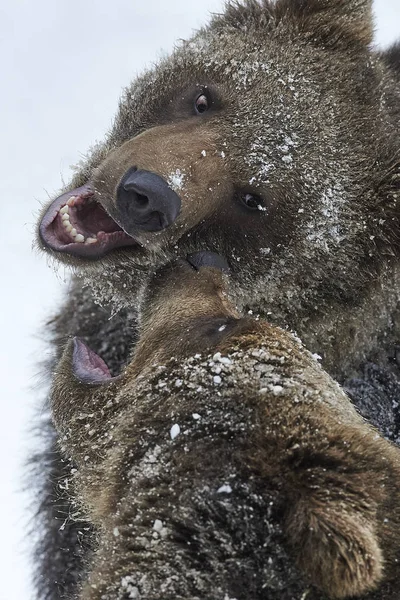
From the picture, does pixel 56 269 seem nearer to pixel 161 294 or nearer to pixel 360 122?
pixel 161 294

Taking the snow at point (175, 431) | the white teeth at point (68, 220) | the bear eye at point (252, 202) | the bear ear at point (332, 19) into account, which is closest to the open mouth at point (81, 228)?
the white teeth at point (68, 220)

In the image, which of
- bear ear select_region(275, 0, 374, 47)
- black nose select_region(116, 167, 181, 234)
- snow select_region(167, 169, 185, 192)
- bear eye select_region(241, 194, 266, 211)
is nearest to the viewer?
black nose select_region(116, 167, 181, 234)

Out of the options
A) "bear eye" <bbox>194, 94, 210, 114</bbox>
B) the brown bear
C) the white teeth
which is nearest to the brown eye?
"bear eye" <bbox>194, 94, 210, 114</bbox>

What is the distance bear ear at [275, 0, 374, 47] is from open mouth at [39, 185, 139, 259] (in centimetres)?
145

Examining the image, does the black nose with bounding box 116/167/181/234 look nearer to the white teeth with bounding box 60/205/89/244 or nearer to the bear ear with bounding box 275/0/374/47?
the white teeth with bounding box 60/205/89/244

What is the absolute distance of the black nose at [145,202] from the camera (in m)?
3.69

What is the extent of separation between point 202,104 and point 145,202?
87 cm

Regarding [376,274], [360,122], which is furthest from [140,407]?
[360,122]

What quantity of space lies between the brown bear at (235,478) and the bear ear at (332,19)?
204 centimetres

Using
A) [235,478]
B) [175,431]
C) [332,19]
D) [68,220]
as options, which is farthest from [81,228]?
[235,478]

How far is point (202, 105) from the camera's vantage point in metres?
4.35

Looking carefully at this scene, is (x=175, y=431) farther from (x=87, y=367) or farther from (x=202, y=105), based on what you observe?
(x=202, y=105)

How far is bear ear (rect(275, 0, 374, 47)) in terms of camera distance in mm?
4598

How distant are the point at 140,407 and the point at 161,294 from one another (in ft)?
2.56
